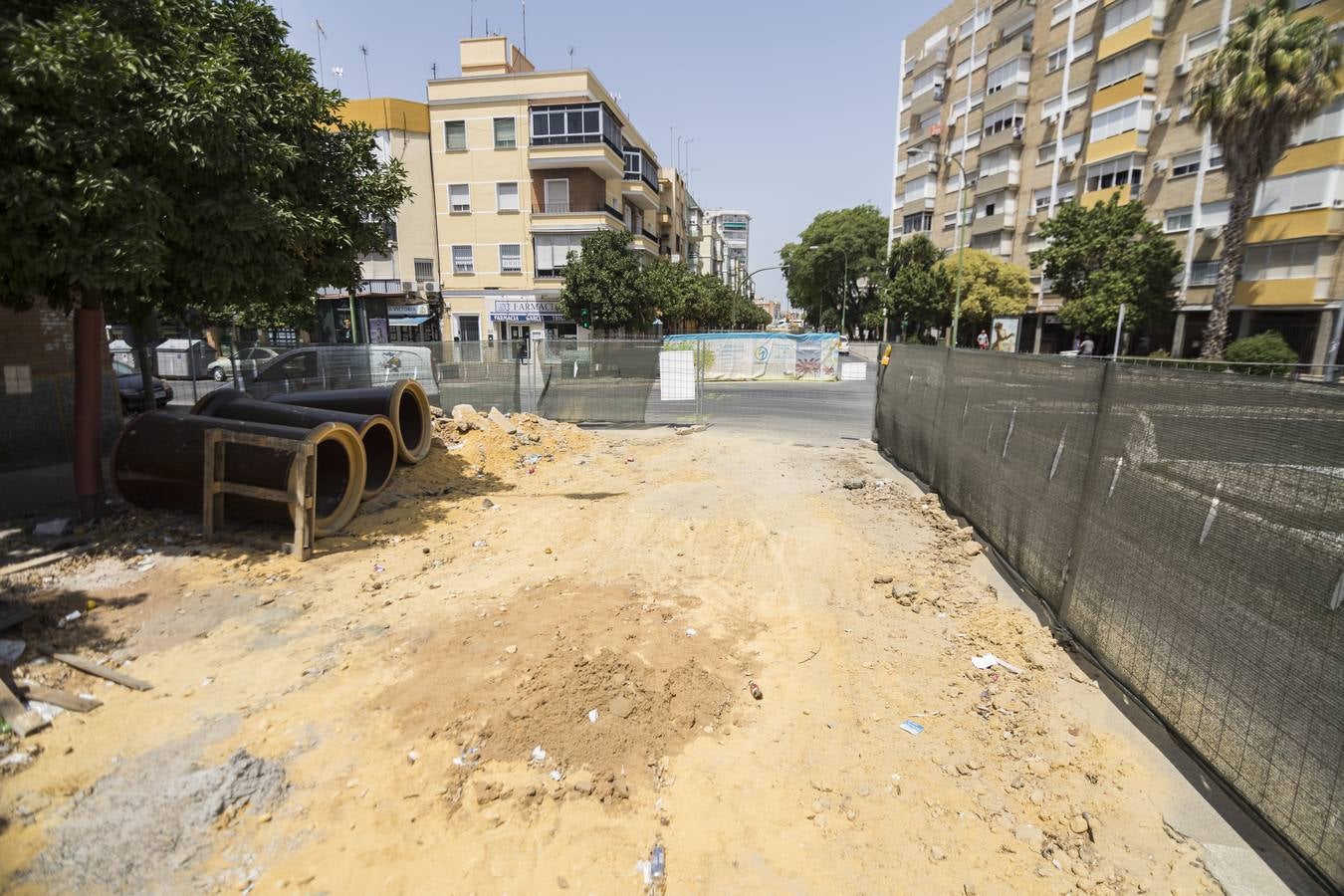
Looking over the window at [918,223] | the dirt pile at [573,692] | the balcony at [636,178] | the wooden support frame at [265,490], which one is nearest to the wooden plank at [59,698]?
the dirt pile at [573,692]

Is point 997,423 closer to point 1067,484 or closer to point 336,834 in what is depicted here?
point 1067,484

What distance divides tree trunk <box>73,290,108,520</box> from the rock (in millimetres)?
9283

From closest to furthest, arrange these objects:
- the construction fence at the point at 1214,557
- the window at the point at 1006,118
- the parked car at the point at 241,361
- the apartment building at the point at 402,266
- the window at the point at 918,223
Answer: the construction fence at the point at 1214,557
the parked car at the point at 241,361
the apartment building at the point at 402,266
the window at the point at 1006,118
the window at the point at 918,223

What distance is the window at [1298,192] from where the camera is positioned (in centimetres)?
2595

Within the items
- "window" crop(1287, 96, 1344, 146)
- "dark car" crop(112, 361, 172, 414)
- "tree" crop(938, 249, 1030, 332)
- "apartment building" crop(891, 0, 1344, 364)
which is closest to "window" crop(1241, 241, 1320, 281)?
"apartment building" crop(891, 0, 1344, 364)

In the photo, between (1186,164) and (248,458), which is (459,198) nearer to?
Result: (248,458)

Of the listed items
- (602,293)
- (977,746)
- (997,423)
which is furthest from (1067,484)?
(602,293)

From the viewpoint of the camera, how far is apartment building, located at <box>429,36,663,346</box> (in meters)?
35.1

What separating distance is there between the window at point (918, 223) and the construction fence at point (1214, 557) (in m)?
56.2

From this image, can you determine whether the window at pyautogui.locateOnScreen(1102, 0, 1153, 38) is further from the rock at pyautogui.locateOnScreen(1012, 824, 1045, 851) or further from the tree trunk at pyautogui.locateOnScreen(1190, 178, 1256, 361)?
the rock at pyautogui.locateOnScreen(1012, 824, 1045, 851)

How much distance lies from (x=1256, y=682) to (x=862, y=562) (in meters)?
3.57

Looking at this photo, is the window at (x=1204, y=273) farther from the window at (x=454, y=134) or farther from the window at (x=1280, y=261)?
the window at (x=454, y=134)

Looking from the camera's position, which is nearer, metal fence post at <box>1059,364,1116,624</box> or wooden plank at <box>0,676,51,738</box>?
wooden plank at <box>0,676,51,738</box>

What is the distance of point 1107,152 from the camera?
3606cm
